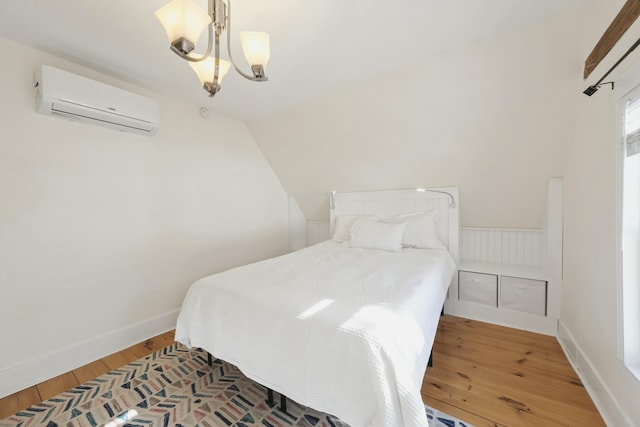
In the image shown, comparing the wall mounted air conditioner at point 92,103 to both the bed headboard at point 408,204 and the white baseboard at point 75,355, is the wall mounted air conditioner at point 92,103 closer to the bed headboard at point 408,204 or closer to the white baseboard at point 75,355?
the white baseboard at point 75,355

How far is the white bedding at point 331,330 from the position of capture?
997mm

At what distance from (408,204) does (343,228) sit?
0.82 m

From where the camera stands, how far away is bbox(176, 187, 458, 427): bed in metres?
1.00

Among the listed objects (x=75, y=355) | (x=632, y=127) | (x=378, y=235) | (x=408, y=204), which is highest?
(x=632, y=127)

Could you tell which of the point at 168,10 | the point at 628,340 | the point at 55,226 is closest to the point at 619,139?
the point at 628,340

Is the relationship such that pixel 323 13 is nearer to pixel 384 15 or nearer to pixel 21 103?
pixel 384 15

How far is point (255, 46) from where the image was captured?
47.6 inches

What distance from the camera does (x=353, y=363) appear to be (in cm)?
104

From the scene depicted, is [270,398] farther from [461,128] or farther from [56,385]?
[461,128]

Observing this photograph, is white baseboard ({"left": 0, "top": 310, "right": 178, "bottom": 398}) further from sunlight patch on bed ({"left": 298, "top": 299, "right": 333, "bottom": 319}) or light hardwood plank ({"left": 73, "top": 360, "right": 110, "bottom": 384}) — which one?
sunlight patch on bed ({"left": 298, "top": 299, "right": 333, "bottom": 319})

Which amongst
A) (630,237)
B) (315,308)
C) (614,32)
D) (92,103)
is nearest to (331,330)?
(315,308)

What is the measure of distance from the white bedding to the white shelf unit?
35.9 inches

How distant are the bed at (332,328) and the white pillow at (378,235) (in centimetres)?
38

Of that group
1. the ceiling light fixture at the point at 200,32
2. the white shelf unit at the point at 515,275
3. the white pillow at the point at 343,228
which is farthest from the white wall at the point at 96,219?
the white shelf unit at the point at 515,275
